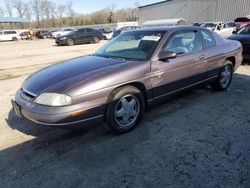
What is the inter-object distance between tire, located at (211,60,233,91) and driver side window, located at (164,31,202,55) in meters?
1.07

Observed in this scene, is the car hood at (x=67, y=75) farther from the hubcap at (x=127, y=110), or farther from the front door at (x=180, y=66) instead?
the front door at (x=180, y=66)

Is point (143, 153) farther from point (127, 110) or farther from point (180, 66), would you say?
point (180, 66)

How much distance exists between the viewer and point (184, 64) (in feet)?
14.0

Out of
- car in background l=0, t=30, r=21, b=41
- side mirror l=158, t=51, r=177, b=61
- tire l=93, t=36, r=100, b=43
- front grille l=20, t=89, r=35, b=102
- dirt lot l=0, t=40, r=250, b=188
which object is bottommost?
dirt lot l=0, t=40, r=250, b=188

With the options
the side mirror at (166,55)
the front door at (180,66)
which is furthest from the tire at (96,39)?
the side mirror at (166,55)

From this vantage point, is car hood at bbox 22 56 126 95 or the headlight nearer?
the headlight

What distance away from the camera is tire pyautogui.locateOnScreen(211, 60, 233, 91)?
5.36 m

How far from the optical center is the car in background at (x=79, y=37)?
70.3ft

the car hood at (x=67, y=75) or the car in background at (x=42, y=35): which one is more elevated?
the car in background at (x=42, y=35)

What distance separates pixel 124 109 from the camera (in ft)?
11.7

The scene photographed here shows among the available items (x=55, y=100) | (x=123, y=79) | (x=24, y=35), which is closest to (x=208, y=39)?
(x=123, y=79)

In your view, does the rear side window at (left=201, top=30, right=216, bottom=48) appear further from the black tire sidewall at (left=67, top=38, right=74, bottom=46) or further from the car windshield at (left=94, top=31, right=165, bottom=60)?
the black tire sidewall at (left=67, top=38, right=74, bottom=46)

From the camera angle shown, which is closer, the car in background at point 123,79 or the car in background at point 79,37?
the car in background at point 123,79

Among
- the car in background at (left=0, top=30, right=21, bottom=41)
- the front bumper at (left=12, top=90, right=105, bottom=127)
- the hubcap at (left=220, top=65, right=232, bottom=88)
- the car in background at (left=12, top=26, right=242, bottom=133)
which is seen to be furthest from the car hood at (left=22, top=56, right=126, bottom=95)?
the car in background at (left=0, top=30, right=21, bottom=41)
